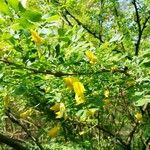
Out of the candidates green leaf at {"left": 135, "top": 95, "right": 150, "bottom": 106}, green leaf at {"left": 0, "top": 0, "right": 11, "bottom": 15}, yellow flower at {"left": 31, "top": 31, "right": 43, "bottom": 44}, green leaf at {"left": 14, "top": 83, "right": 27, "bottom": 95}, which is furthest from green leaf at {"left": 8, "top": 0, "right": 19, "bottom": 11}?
green leaf at {"left": 135, "top": 95, "right": 150, "bottom": 106}

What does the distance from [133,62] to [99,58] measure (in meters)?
0.24

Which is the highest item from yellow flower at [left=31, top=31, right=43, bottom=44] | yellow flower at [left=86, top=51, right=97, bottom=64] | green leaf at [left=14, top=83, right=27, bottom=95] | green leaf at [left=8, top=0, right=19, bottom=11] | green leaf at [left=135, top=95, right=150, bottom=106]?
yellow flower at [left=31, top=31, right=43, bottom=44]

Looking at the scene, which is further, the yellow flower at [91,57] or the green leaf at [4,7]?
the yellow flower at [91,57]

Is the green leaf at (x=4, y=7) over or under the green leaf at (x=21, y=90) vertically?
over

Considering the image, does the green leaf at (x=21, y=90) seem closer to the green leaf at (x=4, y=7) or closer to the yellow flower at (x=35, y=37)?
the yellow flower at (x=35, y=37)

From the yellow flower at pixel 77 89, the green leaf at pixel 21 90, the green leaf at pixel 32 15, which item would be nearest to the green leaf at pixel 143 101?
the yellow flower at pixel 77 89

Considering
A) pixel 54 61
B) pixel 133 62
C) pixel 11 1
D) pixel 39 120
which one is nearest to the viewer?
pixel 11 1

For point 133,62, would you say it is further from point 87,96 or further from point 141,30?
point 141,30

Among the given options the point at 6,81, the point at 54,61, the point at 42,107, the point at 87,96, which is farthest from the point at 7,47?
the point at 42,107

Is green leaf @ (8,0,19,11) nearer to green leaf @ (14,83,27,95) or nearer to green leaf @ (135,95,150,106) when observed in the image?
green leaf @ (14,83,27,95)

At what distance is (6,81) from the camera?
1.60 m

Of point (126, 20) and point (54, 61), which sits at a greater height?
point (126, 20)

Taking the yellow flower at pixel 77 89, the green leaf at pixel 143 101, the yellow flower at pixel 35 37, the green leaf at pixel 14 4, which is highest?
the yellow flower at pixel 35 37

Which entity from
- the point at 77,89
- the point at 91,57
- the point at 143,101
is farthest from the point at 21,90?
the point at 143,101
